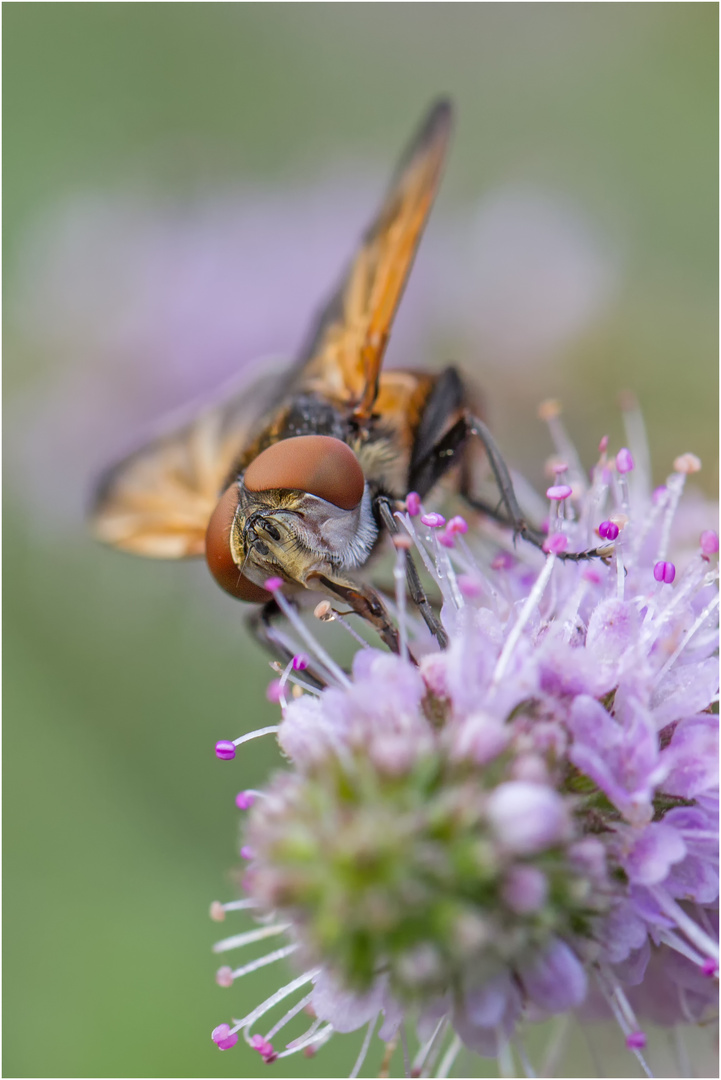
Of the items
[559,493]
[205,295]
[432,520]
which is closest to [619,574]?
[559,493]

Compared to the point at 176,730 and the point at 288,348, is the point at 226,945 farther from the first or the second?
the point at 288,348

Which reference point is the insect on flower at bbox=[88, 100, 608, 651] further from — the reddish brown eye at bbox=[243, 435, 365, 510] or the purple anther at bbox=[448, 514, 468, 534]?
the purple anther at bbox=[448, 514, 468, 534]

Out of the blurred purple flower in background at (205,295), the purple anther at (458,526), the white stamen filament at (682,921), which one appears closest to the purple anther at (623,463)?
the purple anther at (458,526)

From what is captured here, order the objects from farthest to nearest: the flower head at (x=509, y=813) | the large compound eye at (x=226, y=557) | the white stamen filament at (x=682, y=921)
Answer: the large compound eye at (x=226, y=557) < the white stamen filament at (x=682, y=921) < the flower head at (x=509, y=813)

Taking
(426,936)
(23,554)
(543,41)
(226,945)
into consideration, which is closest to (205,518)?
(226,945)

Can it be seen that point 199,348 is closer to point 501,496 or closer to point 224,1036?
point 501,496

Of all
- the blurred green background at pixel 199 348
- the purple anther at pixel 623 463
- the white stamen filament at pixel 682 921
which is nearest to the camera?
the white stamen filament at pixel 682 921

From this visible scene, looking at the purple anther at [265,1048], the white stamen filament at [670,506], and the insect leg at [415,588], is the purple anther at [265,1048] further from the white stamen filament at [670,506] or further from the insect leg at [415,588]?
the white stamen filament at [670,506]

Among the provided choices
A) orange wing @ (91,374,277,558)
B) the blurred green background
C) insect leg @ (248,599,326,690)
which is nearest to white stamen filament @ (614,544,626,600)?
insect leg @ (248,599,326,690)
